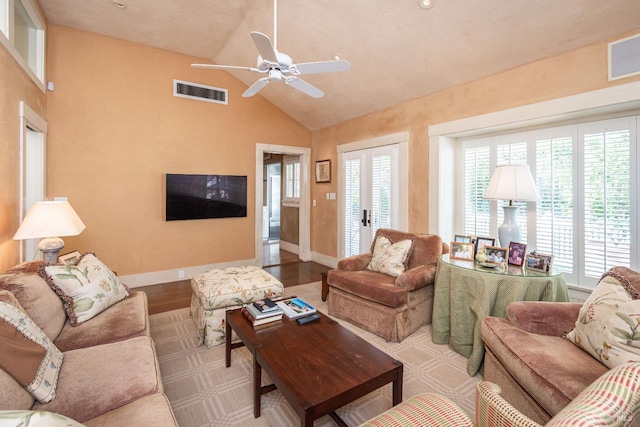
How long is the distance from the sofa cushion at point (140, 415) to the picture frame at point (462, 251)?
2.47 m

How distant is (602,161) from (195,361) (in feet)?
12.8

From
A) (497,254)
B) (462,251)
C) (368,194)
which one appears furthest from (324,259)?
(497,254)

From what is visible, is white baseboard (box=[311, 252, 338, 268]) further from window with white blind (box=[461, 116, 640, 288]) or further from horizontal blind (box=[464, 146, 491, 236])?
window with white blind (box=[461, 116, 640, 288])

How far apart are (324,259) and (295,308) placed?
11.4 feet

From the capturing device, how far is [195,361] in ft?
7.88

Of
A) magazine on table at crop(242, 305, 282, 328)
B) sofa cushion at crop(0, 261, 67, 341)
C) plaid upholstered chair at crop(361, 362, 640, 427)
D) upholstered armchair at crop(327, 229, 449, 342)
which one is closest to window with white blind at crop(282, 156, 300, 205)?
upholstered armchair at crop(327, 229, 449, 342)

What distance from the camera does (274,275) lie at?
4926mm

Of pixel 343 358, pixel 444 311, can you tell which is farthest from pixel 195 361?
pixel 444 311

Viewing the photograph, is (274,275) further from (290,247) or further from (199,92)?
(199,92)

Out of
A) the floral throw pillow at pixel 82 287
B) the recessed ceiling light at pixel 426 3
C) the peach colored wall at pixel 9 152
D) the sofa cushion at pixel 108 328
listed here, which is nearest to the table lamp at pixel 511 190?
the recessed ceiling light at pixel 426 3

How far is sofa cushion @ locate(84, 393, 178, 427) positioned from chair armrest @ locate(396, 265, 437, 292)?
2.02 metres

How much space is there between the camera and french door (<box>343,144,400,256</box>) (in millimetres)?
4355

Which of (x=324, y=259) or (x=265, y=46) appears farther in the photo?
(x=324, y=259)

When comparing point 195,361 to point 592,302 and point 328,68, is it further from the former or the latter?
point 592,302
